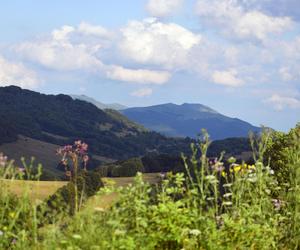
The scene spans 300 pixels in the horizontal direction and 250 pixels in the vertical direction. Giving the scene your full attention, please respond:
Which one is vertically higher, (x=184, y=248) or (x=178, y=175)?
(x=178, y=175)

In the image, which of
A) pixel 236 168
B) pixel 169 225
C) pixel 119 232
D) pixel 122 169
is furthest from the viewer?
pixel 122 169

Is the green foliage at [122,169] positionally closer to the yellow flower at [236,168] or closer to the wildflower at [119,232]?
the yellow flower at [236,168]

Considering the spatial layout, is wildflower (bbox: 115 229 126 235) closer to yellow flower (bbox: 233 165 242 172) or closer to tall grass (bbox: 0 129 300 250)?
tall grass (bbox: 0 129 300 250)

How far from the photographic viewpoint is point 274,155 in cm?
2711

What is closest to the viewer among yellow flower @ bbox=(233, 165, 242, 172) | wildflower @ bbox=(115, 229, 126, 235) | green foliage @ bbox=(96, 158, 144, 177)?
wildflower @ bbox=(115, 229, 126, 235)

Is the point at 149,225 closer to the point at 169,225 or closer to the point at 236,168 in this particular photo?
the point at 169,225

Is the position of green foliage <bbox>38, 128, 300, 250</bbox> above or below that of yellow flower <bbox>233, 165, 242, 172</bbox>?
below

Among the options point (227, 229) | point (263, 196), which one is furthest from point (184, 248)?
point (263, 196)

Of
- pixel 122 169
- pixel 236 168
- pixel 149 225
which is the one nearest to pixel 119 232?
pixel 149 225

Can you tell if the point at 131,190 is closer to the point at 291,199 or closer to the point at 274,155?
the point at 291,199

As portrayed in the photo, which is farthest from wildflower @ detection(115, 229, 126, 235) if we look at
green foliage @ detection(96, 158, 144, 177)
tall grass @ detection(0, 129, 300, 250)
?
green foliage @ detection(96, 158, 144, 177)

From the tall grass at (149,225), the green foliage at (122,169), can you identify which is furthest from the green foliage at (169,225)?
the green foliage at (122,169)

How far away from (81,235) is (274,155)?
22159mm

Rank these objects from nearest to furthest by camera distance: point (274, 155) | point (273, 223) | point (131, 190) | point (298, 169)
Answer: point (131, 190) → point (273, 223) → point (298, 169) → point (274, 155)
